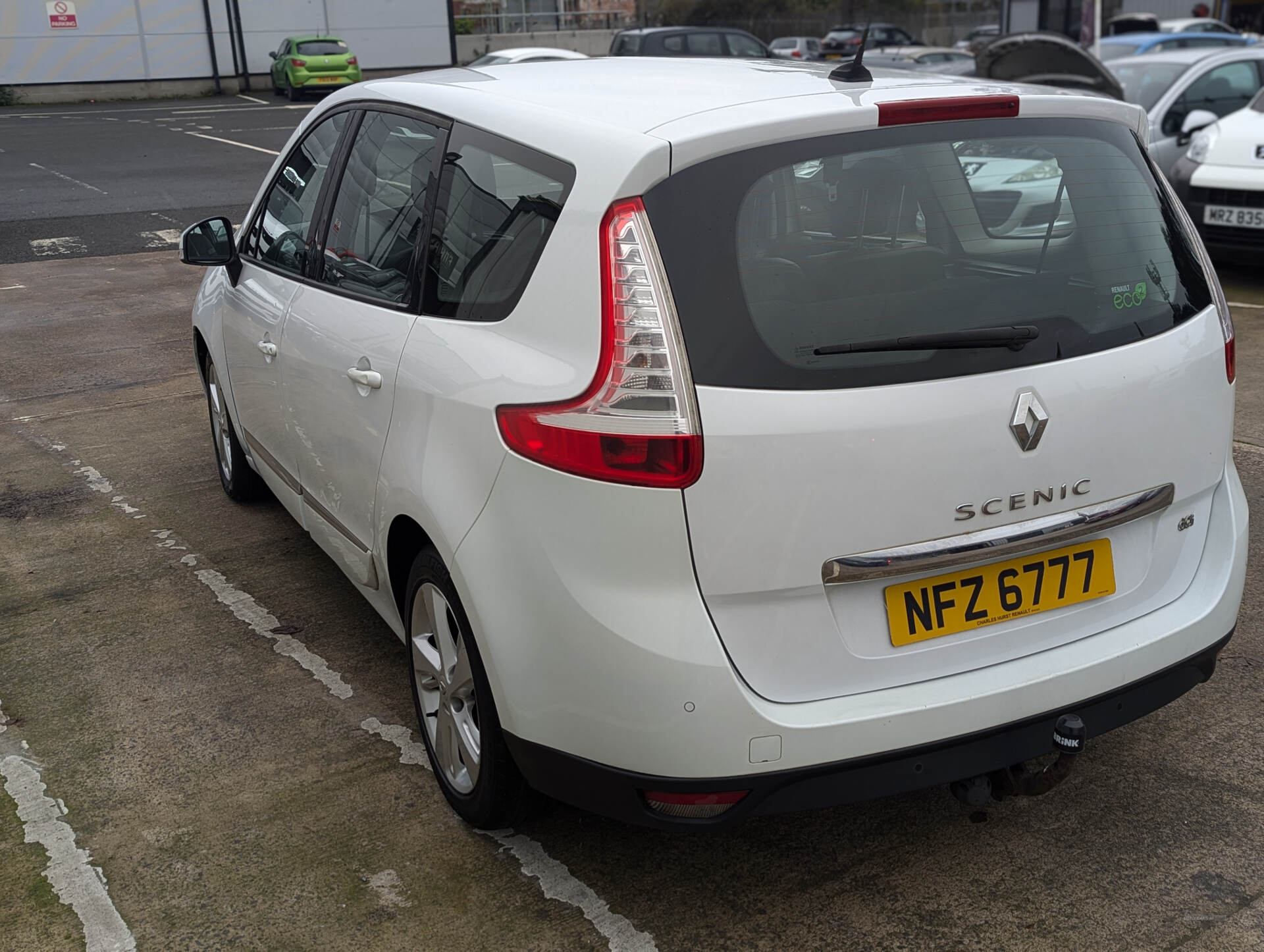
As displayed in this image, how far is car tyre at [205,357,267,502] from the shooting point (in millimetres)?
4906

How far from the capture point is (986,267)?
2457mm

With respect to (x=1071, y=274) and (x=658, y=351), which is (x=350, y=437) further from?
(x=1071, y=274)

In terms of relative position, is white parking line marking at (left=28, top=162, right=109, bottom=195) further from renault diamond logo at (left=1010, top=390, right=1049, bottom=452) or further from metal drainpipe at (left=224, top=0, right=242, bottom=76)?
metal drainpipe at (left=224, top=0, right=242, bottom=76)

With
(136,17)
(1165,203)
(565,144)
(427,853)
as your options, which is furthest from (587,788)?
(136,17)

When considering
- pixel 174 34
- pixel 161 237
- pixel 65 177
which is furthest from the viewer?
pixel 174 34

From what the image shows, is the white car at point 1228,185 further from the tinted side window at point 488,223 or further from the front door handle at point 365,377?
the front door handle at point 365,377

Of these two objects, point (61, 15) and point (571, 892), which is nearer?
point (571, 892)

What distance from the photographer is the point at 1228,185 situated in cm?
895

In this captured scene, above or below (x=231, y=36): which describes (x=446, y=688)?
below

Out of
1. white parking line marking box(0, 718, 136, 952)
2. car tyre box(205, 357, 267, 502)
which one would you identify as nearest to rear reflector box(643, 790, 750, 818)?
white parking line marking box(0, 718, 136, 952)

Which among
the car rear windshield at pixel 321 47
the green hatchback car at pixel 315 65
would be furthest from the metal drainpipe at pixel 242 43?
the car rear windshield at pixel 321 47

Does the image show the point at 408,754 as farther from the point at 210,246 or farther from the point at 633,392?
the point at 210,246

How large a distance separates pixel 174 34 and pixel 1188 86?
3229 cm

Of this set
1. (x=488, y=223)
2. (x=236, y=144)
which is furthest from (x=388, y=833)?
(x=236, y=144)
